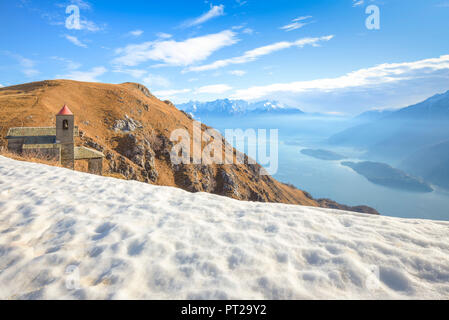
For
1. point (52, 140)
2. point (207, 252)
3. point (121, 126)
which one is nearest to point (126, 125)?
point (121, 126)

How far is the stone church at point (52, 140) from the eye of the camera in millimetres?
20453

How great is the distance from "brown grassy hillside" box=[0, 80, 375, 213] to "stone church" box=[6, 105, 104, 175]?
7.00 metres

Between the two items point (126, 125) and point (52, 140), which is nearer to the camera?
point (52, 140)

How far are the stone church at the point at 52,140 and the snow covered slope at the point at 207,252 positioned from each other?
57.0 feet

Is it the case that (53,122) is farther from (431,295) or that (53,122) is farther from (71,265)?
(431,295)

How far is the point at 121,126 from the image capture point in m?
46.1

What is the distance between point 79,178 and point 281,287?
27.7 ft

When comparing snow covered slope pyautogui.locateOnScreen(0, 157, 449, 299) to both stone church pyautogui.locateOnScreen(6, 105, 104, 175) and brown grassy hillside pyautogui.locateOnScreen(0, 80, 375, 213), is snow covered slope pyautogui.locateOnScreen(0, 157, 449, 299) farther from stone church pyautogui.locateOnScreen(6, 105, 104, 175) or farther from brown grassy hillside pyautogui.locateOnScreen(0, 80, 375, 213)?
brown grassy hillside pyautogui.locateOnScreen(0, 80, 375, 213)

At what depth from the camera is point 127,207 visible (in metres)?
5.92

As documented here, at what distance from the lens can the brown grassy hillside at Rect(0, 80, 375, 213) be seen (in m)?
33.4

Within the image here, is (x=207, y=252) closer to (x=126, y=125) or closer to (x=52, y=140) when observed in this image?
(x=52, y=140)

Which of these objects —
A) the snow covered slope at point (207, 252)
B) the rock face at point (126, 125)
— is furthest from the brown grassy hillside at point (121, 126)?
the snow covered slope at point (207, 252)

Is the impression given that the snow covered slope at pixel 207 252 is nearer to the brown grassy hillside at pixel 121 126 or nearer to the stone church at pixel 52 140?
the stone church at pixel 52 140

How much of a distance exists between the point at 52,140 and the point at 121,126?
25757 mm
